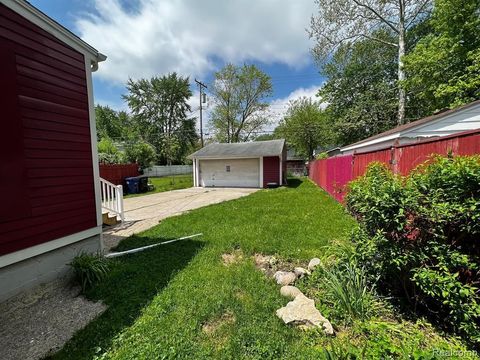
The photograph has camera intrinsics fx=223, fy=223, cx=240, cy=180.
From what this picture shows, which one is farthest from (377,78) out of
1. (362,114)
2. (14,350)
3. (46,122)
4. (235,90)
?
(14,350)

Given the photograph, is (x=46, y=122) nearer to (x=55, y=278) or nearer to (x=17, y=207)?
(x=17, y=207)

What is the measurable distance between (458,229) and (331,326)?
4.65 feet

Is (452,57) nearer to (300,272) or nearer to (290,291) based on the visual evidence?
(300,272)

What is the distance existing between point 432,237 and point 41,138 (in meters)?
4.80

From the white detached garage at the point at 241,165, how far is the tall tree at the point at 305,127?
12.3 m

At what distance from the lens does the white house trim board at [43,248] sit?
2.74 m

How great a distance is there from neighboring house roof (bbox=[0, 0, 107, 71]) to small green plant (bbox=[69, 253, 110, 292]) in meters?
3.44

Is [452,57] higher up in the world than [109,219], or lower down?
higher up

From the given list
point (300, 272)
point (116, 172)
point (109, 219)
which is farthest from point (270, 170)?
point (300, 272)

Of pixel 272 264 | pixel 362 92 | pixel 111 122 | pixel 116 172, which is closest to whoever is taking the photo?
pixel 272 264

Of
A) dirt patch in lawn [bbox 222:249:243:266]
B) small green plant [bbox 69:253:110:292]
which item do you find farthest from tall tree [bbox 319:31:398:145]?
small green plant [bbox 69:253:110:292]

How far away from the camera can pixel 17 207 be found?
2840 millimetres

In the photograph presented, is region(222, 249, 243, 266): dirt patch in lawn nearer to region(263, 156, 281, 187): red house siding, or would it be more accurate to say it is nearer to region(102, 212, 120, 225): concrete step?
region(102, 212, 120, 225): concrete step

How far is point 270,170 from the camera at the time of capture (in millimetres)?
15383
